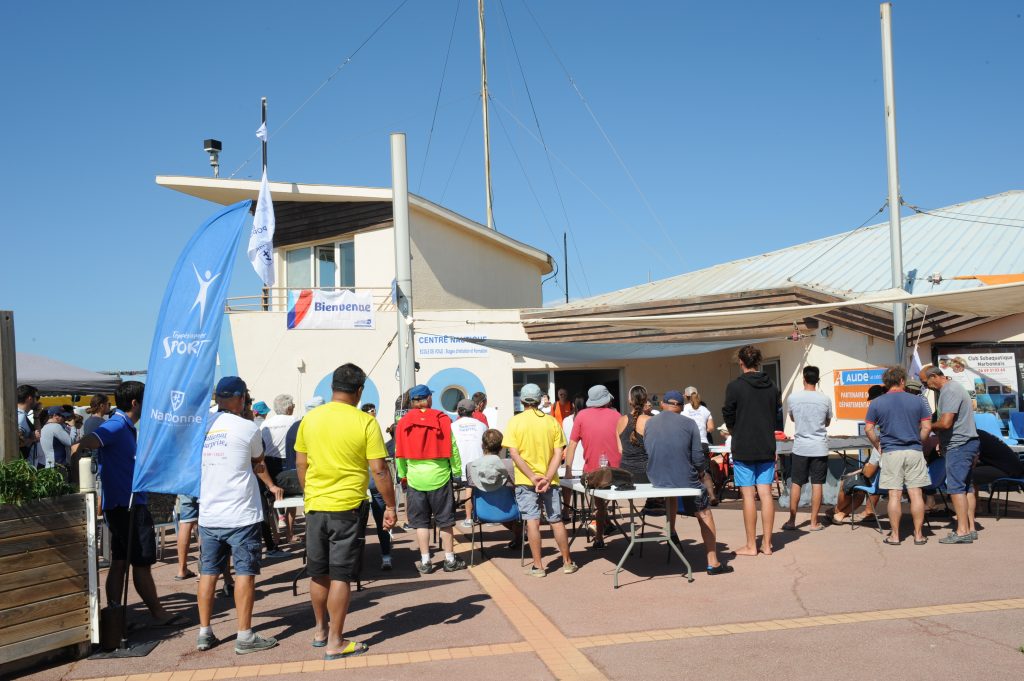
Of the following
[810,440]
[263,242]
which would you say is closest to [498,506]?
[810,440]

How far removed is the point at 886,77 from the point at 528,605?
10.5 m

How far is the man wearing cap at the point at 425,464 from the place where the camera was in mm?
7297

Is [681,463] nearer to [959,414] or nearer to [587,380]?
[959,414]

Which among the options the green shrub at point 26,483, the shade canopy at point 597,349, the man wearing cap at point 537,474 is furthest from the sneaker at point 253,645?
the shade canopy at point 597,349

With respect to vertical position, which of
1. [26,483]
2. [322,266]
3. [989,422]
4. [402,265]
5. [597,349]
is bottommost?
[989,422]

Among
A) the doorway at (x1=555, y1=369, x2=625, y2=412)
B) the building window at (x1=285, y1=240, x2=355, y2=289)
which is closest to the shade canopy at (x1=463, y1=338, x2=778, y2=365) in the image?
the doorway at (x1=555, y1=369, x2=625, y2=412)

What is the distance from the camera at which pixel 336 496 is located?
5027 mm

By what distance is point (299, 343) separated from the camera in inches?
632

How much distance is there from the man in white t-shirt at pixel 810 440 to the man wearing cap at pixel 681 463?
239 centimetres

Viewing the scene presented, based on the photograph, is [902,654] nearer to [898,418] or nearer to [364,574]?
[898,418]

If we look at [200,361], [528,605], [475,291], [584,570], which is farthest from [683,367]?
[200,361]

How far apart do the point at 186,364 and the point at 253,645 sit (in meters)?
1.89

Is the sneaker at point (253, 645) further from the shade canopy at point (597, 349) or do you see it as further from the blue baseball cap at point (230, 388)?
the shade canopy at point (597, 349)

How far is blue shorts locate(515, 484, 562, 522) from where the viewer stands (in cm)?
729
